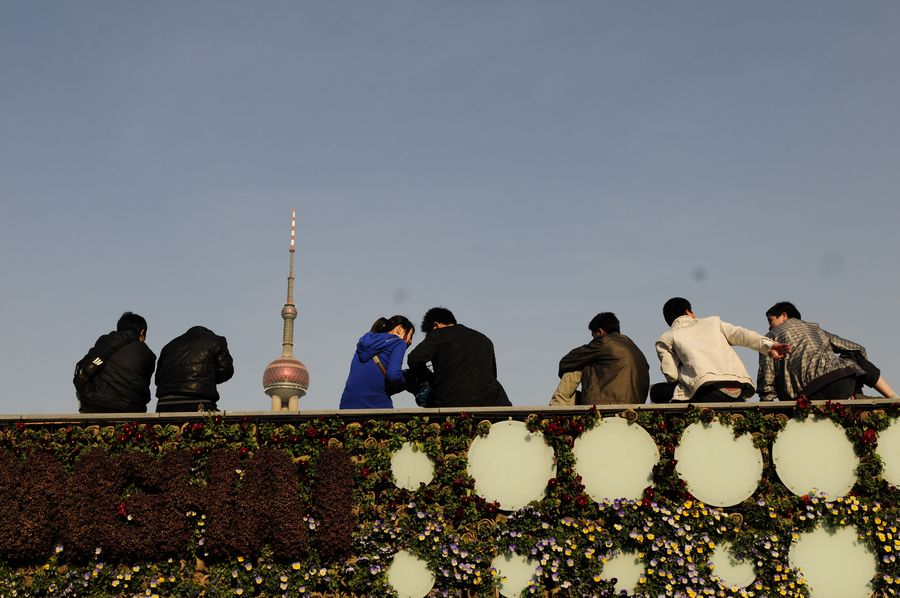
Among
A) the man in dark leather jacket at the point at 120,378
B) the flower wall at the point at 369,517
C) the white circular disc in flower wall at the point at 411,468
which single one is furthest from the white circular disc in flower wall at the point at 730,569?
the man in dark leather jacket at the point at 120,378

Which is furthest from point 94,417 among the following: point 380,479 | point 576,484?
point 576,484

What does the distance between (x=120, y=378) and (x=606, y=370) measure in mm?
5560

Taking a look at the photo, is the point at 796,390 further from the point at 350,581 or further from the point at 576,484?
the point at 350,581

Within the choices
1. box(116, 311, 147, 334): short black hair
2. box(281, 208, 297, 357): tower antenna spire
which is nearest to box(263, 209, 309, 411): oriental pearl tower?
box(281, 208, 297, 357): tower antenna spire

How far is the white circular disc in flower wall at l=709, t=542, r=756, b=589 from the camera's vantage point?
1112 cm

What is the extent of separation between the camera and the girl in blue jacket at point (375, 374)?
1222 centimetres

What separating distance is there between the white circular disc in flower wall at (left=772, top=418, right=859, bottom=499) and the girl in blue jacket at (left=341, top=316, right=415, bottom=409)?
4.28 meters

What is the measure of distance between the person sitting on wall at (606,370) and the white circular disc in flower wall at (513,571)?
1840 mm

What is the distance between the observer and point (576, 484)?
37.9ft

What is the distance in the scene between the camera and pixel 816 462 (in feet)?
37.3

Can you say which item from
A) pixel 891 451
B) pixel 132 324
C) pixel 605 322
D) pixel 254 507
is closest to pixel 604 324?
pixel 605 322

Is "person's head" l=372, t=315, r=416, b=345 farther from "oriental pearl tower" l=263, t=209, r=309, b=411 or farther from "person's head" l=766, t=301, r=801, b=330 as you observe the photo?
"oriental pearl tower" l=263, t=209, r=309, b=411

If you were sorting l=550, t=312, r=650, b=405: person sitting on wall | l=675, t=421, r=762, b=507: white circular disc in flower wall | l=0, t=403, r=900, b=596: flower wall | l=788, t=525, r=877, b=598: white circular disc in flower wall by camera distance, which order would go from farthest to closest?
1. l=550, t=312, r=650, b=405: person sitting on wall
2. l=675, t=421, r=762, b=507: white circular disc in flower wall
3. l=0, t=403, r=900, b=596: flower wall
4. l=788, t=525, r=877, b=598: white circular disc in flower wall

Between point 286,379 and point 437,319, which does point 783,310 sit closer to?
point 437,319
